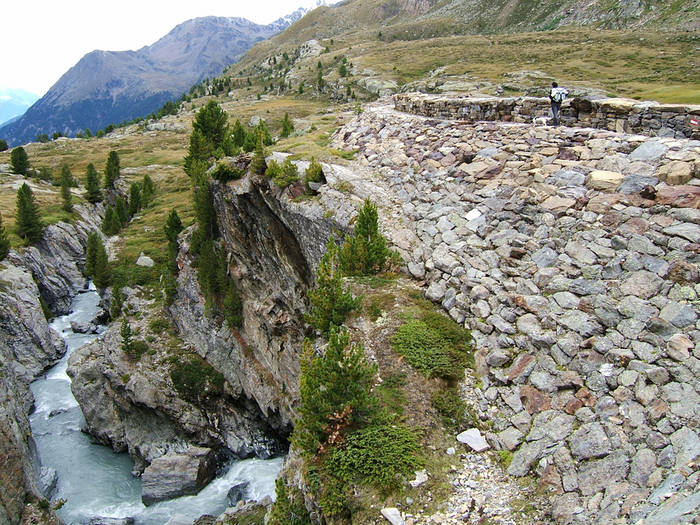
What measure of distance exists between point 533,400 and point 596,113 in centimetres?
1622

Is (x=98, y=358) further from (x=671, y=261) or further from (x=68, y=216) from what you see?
(x=671, y=261)

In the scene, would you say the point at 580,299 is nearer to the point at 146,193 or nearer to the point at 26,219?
the point at 26,219

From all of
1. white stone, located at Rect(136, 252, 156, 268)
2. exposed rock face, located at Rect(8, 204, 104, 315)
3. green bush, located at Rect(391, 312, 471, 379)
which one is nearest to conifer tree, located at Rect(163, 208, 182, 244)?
white stone, located at Rect(136, 252, 156, 268)

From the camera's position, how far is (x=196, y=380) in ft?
124

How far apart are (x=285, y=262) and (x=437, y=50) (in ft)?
409

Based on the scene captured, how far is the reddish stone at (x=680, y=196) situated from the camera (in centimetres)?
1352

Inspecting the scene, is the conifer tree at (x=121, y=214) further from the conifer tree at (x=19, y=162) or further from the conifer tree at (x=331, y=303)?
the conifer tree at (x=331, y=303)

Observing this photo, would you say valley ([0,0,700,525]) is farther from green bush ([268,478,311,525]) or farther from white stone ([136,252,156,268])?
white stone ([136,252,156,268])

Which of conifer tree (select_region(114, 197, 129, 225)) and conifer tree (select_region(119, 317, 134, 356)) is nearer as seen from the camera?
conifer tree (select_region(119, 317, 134, 356))

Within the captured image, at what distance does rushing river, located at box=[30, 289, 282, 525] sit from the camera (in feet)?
103

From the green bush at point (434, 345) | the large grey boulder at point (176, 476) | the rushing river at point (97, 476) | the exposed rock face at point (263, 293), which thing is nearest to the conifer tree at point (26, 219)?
the rushing river at point (97, 476)

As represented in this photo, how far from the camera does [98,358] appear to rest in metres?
41.2

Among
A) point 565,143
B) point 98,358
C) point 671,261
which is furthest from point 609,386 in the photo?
point 98,358

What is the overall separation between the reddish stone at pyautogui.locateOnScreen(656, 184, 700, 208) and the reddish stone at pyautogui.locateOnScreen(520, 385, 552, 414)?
7767 mm
